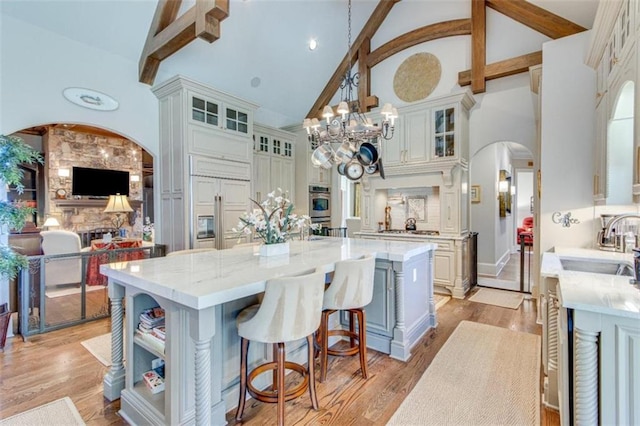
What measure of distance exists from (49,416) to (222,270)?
1.44 m

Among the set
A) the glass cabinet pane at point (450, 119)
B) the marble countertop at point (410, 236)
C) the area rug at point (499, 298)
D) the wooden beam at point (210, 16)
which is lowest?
the area rug at point (499, 298)

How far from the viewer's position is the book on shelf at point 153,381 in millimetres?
1917

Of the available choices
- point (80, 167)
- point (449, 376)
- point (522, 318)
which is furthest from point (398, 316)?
point (80, 167)

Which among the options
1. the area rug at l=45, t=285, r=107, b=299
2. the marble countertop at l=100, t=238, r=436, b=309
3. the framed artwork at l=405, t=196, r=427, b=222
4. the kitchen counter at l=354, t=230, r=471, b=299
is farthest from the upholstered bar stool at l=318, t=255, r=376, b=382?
the framed artwork at l=405, t=196, r=427, b=222

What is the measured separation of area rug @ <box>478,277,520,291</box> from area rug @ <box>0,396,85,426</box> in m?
5.40

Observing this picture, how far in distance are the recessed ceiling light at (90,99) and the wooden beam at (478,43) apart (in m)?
5.16

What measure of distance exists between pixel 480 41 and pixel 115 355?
5.95m

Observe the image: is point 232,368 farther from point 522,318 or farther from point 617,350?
point 522,318

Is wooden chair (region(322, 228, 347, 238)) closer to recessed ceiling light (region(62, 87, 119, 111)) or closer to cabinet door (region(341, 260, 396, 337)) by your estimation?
cabinet door (region(341, 260, 396, 337))

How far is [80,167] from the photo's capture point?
7.38 metres

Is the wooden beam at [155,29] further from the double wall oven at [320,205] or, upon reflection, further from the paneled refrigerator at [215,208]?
the double wall oven at [320,205]

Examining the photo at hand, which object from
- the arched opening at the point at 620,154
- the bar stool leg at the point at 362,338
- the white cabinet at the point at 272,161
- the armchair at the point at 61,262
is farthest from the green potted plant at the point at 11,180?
the arched opening at the point at 620,154

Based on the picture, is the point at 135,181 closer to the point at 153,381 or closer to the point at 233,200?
the point at 233,200

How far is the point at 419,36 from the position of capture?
5441mm
